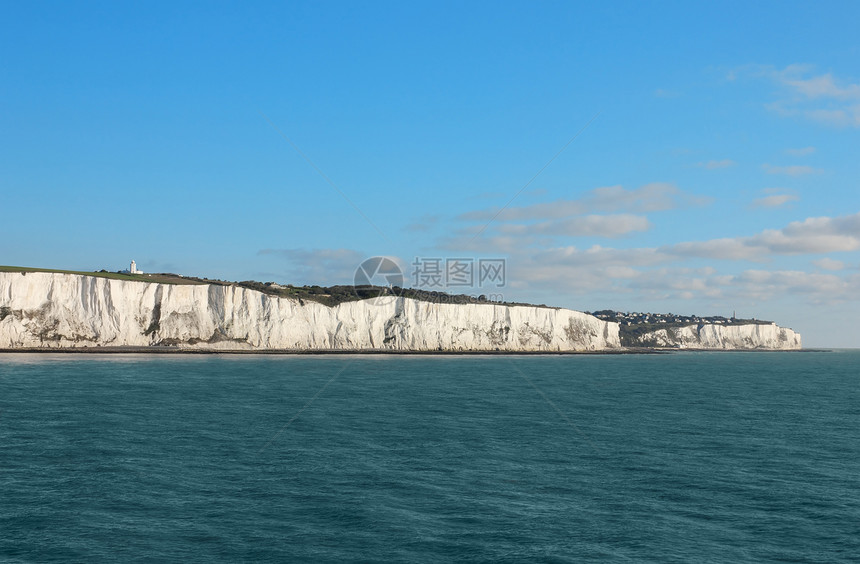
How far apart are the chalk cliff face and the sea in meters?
48.8

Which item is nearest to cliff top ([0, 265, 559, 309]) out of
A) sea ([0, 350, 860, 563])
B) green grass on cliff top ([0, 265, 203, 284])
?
green grass on cliff top ([0, 265, 203, 284])

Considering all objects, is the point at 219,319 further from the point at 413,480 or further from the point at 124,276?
the point at 413,480

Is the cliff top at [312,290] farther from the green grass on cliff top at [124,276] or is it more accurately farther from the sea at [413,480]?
the sea at [413,480]

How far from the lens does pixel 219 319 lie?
324ft

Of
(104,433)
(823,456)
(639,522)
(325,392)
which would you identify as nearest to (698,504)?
(639,522)

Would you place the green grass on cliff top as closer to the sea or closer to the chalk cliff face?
the chalk cliff face

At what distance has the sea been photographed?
1570 cm

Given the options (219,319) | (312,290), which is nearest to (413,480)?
(219,319)

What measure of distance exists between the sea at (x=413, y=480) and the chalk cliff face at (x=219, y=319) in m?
48.8

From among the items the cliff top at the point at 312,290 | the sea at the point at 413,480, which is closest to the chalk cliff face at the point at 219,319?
the cliff top at the point at 312,290

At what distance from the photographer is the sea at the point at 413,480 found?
51.5 feet

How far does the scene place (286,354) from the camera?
100 meters

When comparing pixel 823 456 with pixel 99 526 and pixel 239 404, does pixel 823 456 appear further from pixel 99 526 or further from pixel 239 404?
pixel 239 404

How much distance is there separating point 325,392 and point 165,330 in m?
57.9
